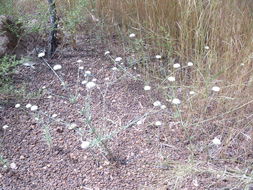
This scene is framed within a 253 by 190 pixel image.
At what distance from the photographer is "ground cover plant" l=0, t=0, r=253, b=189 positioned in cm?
152

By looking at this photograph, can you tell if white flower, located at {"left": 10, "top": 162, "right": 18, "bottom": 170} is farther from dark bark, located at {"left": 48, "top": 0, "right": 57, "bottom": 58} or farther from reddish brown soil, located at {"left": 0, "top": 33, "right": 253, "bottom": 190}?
dark bark, located at {"left": 48, "top": 0, "right": 57, "bottom": 58}

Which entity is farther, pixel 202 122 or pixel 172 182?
pixel 202 122

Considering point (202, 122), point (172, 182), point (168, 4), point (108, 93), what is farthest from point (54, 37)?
point (172, 182)

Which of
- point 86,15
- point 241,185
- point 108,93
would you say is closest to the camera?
point 241,185

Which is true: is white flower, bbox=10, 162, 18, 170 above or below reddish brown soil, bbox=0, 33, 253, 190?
below

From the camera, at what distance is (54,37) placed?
2.32 meters

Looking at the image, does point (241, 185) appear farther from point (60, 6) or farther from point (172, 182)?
point (60, 6)

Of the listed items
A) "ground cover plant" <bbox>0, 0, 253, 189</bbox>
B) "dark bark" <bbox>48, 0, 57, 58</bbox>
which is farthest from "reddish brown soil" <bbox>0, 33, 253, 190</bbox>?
"dark bark" <bbox>48, 0, 57, 58</bbox>

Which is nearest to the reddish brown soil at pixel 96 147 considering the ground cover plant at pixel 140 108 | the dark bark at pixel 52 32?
the ground cover plant at pixel 140 108

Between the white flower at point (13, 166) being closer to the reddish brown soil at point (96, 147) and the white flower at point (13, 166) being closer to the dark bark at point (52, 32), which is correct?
the reddish brown soil at point (96, 147)

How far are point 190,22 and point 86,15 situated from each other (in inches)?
30.9

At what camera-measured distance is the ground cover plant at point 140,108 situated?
1.52 metres

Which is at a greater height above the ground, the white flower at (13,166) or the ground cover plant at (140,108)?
the ground cover plant at (140,108)

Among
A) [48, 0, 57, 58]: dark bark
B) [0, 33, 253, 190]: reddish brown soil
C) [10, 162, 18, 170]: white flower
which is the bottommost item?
[10, 162, 18, 170]: white flower
